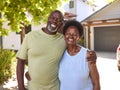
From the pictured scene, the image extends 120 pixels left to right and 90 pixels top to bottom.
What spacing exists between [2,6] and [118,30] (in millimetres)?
18121

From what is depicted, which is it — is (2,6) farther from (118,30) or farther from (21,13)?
(118,30)

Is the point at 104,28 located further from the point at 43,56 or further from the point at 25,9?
the point at 43,56

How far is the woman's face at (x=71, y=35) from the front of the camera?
2.84m

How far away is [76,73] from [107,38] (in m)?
23.6

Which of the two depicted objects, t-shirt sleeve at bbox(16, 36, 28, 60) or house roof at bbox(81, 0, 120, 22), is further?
house roof at bbox(81, 0, 120, 22)

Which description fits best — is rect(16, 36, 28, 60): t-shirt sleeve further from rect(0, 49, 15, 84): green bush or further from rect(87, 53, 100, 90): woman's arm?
rect(0, 49, 15, 84): green bush

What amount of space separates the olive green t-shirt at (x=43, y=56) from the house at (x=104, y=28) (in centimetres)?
2003

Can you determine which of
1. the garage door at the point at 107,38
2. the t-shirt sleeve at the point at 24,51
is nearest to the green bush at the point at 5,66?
the t-shirt sleeve at the point at 24,51

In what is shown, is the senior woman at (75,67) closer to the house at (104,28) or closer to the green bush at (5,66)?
the green bush at (5,66)

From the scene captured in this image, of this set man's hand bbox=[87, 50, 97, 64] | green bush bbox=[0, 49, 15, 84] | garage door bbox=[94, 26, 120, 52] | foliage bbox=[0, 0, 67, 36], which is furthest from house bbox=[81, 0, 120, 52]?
man's hand bbox=[87, 50, 97, 64]

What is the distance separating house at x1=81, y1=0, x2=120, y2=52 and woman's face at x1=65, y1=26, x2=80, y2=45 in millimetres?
20057

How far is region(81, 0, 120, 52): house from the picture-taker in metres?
23.7

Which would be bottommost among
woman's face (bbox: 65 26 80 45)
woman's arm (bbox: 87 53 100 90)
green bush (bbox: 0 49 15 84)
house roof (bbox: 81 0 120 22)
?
green bush (bbox: 0 49 15 84)

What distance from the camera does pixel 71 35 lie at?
2842 mm
